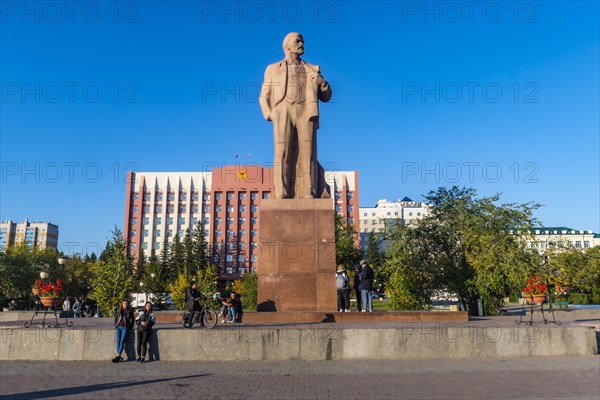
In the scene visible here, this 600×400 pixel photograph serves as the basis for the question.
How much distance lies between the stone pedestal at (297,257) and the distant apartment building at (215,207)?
3118 inches

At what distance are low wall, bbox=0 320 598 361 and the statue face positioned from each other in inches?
356

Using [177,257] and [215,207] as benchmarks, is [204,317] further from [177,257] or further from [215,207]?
[215,207]

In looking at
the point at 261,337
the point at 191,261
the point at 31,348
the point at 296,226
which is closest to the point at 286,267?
the point at 296,226

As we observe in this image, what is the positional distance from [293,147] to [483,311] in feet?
51.4

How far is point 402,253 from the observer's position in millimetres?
27188

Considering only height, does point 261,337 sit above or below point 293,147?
below

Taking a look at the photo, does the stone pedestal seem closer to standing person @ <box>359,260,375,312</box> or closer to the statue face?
standing person @ <box>359,260,375,312</box>

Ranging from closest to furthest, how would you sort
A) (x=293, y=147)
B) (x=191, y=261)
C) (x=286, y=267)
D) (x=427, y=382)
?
(x=427, y=382) < (x=286, y=267) < (x=293, y=147) < (x=191, y=261)

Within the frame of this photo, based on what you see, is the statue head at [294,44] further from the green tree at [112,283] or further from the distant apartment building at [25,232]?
the distant apartment building at [25,232]

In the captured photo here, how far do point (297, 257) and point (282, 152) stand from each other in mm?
3442

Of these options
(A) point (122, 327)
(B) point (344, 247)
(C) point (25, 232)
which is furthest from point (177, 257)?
(C) point (25, 232)

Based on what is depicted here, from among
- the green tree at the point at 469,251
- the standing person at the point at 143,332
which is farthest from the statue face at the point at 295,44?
the green tree at the point at 469,251

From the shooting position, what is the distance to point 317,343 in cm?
1050

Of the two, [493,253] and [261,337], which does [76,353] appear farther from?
[493,253]
